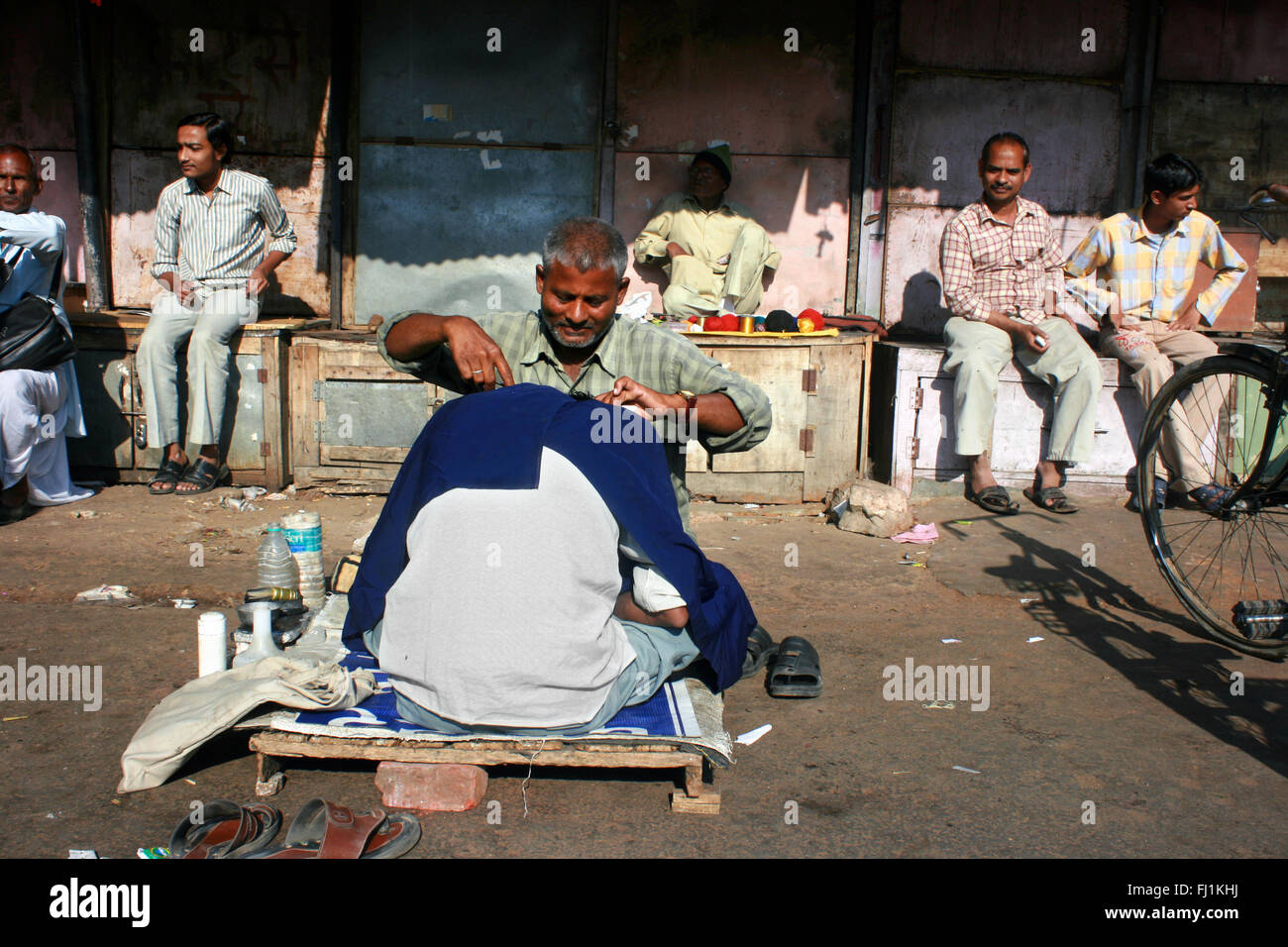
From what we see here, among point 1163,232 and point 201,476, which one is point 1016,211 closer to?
point 1163,232

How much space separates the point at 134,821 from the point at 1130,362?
224 inches

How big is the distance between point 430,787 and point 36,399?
4.17 metres

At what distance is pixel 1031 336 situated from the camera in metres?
6.17

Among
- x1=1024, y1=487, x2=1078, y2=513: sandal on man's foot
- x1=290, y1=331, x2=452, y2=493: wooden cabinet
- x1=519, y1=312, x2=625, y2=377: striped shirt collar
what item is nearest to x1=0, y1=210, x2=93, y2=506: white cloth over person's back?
x1=290, y1=331, x2=452, y2=493: wooden cabinet

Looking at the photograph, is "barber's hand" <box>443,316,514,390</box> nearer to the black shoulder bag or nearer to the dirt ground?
the dirt ground

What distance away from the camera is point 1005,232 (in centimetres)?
646

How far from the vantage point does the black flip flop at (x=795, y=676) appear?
11.8 ft

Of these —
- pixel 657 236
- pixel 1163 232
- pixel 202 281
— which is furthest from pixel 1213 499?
pixel 202 281

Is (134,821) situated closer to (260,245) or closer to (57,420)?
(57,420)

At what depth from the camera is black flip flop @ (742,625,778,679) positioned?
148 inches

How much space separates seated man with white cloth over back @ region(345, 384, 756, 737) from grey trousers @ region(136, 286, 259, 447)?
370cm

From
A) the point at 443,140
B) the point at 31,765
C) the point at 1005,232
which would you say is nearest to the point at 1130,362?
the point at 1005,232

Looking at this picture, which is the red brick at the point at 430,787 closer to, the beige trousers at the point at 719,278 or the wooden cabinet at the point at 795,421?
the wooden cabinet at the point at 795,421

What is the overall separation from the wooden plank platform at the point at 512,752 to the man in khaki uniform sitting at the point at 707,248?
4636mm
